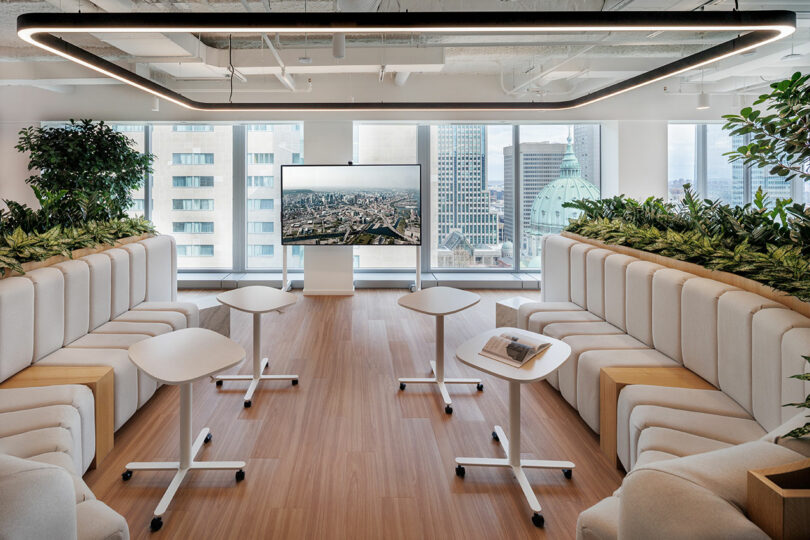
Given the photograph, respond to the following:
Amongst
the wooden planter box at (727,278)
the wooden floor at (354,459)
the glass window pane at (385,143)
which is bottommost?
the wooden floor at (354,459)

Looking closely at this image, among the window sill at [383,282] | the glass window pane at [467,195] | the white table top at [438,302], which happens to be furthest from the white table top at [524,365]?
the glass window pane at [467,195]

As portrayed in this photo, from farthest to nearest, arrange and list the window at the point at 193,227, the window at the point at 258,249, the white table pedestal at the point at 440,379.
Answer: the window at the point at 258,249
the window at the point at 193,227
the white table pedestal at the point at 440,379

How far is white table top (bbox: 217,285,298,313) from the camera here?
3.71m

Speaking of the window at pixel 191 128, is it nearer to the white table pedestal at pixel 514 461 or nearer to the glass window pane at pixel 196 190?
the glass window pane at pixel 196 190

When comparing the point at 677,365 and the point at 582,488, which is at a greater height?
the point at 677,365

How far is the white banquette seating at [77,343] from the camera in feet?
6.61

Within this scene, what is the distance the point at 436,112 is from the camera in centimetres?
793

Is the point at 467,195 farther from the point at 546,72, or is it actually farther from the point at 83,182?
the point at 83,182

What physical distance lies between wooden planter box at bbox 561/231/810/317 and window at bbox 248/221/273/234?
250 inches

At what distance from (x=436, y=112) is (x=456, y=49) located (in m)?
1.80

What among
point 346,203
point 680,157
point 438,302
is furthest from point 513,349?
point 680,157

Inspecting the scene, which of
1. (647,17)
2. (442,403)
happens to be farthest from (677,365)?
(647,17)

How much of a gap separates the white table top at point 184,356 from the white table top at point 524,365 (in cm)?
117

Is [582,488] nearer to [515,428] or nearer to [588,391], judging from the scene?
[515,428]
